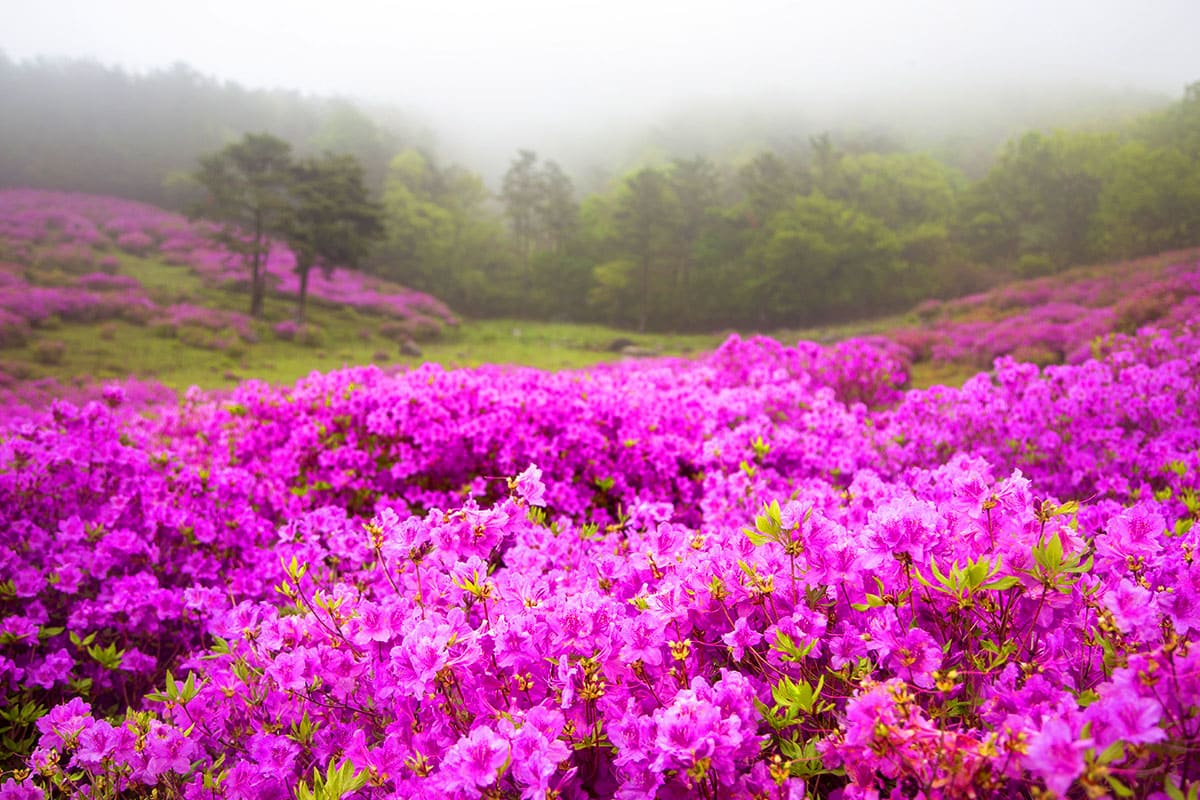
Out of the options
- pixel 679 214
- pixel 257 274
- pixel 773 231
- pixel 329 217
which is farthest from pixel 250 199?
pixel 773 231

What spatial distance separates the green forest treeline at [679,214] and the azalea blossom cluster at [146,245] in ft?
9.32

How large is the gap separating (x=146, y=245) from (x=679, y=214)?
978 inches

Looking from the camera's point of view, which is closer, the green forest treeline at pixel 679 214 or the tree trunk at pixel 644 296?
the green forest treeline at pixel 679 214

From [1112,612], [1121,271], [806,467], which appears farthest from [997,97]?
[1112,612]

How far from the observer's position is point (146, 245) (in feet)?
78.3

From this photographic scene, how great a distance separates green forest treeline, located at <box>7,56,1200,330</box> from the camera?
2327cm

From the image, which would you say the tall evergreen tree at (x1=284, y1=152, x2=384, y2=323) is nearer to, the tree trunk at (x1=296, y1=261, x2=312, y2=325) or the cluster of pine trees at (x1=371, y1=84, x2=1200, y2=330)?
the tree trunk at (x1=296, y1=261, x2=312, y2=325)

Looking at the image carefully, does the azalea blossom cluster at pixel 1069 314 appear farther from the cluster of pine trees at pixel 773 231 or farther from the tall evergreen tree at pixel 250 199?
the tall evergreen tree at pixel 250 199

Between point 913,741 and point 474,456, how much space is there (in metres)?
4.32

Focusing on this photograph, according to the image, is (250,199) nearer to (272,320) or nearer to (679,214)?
(272,320)

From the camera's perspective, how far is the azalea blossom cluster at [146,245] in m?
19.0

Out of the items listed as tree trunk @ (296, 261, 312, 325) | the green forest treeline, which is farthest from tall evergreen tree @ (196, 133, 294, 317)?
the green forest treeline

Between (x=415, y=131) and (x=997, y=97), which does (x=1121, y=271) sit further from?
(x=415, y=131)

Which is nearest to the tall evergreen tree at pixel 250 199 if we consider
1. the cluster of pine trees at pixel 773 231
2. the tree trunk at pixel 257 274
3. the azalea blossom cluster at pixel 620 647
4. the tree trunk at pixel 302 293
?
the tree trunk at pixel 257 274
